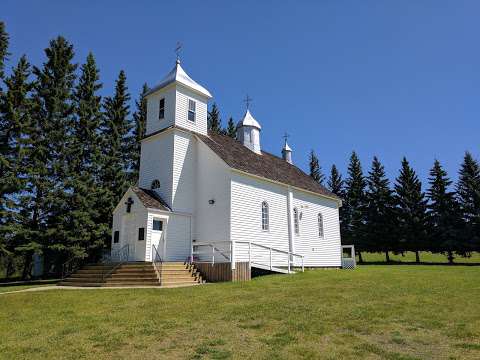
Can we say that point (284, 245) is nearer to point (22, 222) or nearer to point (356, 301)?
point (356, 301)

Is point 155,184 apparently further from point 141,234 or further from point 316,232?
point 316,232

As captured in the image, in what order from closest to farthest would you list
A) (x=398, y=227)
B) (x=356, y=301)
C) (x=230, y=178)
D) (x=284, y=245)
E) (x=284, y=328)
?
(x=284, y=328) → (x=356, y=301) → (x=230, y=178) → (x=284, y=245) → (x=398, y=227)

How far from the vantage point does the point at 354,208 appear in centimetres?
5134

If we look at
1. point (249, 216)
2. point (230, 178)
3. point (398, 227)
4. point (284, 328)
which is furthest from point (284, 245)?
point (398, 227)

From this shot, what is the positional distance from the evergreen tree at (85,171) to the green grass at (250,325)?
14.5 m

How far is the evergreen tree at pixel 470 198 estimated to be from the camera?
4131 cm

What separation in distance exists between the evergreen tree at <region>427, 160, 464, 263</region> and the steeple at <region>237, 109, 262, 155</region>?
26.4m

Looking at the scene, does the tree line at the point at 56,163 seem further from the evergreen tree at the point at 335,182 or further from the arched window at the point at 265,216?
the evergreen tree at the point at 335,182

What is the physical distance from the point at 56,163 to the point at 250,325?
24261mm

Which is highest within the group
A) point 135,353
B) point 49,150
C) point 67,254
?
point 49,150

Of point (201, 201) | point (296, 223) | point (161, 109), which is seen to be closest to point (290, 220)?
point (296, 223)

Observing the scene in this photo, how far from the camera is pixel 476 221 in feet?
136

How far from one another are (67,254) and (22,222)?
14.5ft

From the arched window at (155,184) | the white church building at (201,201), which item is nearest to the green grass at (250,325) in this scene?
the white church building at (201,201)
